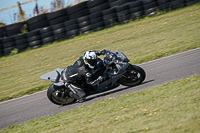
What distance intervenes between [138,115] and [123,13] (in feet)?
40.8

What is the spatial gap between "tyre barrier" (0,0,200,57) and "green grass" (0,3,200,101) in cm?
47

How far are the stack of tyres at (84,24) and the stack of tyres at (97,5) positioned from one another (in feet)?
2.72

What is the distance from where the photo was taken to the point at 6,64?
1542 cm

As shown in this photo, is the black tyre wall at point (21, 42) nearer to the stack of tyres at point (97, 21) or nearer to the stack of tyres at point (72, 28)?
the stack of tyres at point (72, 28)

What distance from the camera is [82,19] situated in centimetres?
1630

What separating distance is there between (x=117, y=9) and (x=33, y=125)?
11.8m

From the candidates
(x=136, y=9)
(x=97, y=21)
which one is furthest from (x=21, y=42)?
(x=136, y=9)

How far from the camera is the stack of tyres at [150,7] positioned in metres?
16.0

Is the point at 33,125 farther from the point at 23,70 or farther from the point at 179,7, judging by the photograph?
the point at 179,7

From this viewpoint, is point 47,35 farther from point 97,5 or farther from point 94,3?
point 97,5

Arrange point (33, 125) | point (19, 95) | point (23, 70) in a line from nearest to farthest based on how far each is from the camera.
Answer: point (33, 125) < point (19, 95) < point (23, 70)

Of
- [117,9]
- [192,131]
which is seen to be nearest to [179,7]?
[117,9]

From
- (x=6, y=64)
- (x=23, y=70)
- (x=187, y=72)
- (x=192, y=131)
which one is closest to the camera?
(x=192, y=131)

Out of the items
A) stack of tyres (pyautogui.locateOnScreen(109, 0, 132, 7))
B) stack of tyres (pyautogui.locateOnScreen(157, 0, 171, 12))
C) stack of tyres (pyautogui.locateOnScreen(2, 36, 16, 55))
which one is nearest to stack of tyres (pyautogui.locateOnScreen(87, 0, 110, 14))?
stack of tyres (pyautogui.locateOnScreen(109, 0, 132, 7))
